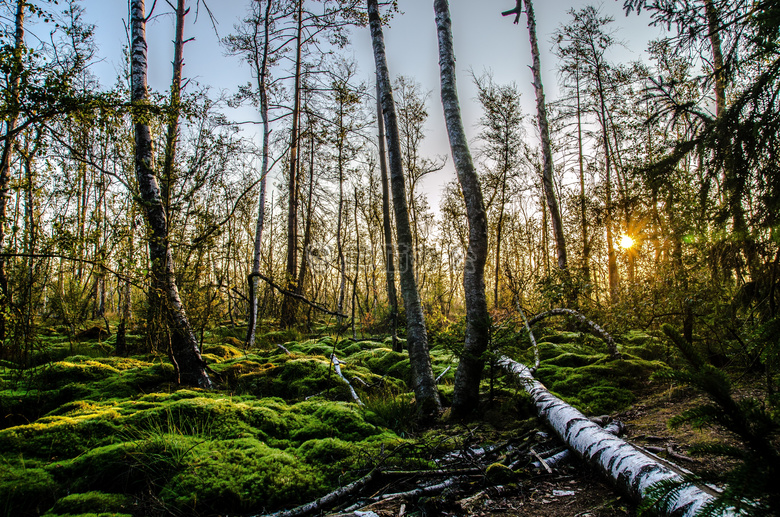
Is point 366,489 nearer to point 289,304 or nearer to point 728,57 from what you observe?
point 728,57

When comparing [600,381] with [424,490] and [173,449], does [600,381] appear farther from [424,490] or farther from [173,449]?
[173,449]

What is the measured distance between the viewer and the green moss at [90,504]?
201cm

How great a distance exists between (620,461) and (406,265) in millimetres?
2803

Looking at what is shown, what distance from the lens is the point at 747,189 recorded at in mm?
2322

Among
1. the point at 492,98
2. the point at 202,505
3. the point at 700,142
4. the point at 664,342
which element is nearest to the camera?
the point at 202,505

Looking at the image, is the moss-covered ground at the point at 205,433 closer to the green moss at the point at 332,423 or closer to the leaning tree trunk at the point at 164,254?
the green moss at the point at 332,423

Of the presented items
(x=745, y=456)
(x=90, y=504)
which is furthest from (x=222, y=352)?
(x=745, y=456)

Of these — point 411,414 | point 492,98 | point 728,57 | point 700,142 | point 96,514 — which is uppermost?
point 492,98

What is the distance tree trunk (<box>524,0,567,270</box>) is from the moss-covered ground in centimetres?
509

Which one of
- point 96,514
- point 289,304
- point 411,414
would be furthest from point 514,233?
point 96,514

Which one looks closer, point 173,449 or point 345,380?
point 173,449

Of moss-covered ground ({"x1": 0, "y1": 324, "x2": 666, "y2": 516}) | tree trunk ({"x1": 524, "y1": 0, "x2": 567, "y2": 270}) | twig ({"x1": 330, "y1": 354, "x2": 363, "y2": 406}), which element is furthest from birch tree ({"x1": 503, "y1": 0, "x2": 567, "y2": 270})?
twig ({"x1": 330, "y1": 354, "x2": 363, "y2": 406})

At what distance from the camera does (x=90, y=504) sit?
2.06 m

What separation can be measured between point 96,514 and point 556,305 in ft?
28.6
